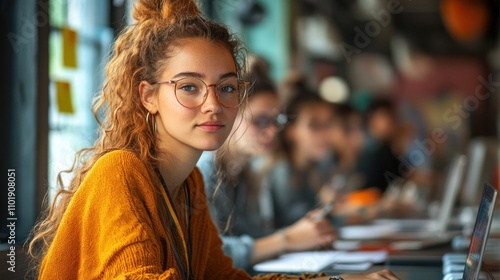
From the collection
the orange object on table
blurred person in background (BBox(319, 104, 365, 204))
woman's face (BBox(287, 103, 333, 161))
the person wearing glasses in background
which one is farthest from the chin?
blurred person in background (BBox(319, 104, 365, 204))

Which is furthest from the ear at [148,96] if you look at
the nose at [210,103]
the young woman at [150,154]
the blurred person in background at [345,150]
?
the blurred person in background at [345,150]

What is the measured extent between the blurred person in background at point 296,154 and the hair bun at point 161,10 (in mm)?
2660

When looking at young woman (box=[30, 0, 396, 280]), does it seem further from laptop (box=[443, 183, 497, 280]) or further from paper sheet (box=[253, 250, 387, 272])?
paper sheet (box=[253, 250, 387, 272])

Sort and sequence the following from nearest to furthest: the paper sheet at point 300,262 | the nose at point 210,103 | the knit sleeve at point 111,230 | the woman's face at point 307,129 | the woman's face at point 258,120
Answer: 1. the knit sleeve at point 111,230
2. the nose at point 210,103
3. the paper sheet at point 300,262
4. the woman's face at point 258,120
5. the woman's face at point 307,129

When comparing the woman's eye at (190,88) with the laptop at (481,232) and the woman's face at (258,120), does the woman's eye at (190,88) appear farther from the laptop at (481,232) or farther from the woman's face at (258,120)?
the woman's face at (258,120)

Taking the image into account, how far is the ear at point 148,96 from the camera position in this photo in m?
1.94

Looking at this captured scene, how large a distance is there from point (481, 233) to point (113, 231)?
2.75ft

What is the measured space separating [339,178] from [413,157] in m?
2.36

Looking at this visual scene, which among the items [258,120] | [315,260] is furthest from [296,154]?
[315,260]

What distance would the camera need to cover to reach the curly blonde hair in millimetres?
1911

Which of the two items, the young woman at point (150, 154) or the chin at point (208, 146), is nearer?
the young woman at point (150, 154)

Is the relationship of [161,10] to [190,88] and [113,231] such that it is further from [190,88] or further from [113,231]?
[113,231]

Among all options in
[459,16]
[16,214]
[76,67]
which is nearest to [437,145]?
[459,16]

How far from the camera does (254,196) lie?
14.4ft
